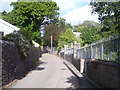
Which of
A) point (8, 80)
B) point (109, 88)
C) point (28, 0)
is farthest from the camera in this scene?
point (28, 0)

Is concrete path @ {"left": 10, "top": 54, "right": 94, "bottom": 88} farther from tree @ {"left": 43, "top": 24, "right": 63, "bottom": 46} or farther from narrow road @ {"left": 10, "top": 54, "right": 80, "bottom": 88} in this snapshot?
tree @ {"left": 43, "top": 24, "right": 63, "bottom": 46}

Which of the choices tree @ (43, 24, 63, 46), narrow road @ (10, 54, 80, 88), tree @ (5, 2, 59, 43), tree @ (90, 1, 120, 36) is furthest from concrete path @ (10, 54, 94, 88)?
tree @ (43, 24, 63, 46)

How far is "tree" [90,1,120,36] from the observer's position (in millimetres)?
9983

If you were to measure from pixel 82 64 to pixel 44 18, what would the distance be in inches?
766

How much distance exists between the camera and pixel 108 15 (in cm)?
1077

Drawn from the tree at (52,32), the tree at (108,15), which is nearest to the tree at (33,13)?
the tree at (108,15)

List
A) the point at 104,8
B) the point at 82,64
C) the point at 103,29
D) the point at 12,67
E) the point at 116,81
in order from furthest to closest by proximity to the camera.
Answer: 1. the point at 82,64
2. the point at 12,67
3. the point at 103,29
4. the point at 104,8
5. the point at 116,81

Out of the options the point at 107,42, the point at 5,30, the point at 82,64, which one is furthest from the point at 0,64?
the point at 5,30

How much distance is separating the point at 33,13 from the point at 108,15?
88.4 ft

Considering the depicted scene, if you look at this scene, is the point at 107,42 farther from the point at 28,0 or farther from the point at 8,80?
the point at 28,0

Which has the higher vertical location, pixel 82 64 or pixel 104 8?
pixel 104 8

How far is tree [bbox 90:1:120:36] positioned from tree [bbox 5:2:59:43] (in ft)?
86.1

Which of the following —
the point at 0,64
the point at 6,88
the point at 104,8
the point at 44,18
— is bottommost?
the point at 6,88

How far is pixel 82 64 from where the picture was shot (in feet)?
66.7
